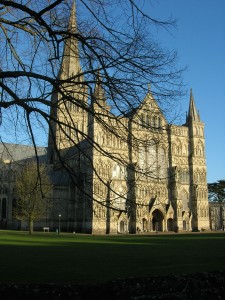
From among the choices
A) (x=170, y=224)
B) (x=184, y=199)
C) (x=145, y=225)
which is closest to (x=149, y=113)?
(x=145, y=225)

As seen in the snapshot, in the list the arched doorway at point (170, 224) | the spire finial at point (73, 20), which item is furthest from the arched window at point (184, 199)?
the spire finial at point (73, 20)

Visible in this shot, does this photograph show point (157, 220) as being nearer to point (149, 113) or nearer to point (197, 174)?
point (197, 174)

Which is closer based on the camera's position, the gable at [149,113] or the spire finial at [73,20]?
the gable at [149,113]

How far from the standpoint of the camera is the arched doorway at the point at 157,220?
5978cm

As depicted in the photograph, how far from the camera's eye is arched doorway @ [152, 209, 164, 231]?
196 feet

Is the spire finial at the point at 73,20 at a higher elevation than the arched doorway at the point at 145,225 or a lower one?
higher

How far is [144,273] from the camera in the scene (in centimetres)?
1199

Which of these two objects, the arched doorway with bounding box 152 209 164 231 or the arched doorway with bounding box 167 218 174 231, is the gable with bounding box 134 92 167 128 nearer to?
the arched doorway with bounding box 152 209 164 231

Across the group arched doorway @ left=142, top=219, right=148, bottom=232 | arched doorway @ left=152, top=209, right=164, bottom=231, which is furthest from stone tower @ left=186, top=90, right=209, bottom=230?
arched doorway @ left=142, top=219, right=148, bottom=232

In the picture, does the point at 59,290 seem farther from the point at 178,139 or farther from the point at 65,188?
the point at 178,139

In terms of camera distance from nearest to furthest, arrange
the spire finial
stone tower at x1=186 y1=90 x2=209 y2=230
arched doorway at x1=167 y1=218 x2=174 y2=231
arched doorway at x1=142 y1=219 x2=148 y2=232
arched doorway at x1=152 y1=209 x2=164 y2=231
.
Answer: the spire finial, arched doorway at x1=142 y1=219 x2=148 y2=232, arched doorway at x1=152 y1=209 x2=164 y2=231, arched doorway at x1=167 y1=218 x2=174 y2=231, stone tower at x1=186 y1=90 x2=209 y2=230

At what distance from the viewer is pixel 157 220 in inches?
2384

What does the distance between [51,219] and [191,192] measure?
24.9 m

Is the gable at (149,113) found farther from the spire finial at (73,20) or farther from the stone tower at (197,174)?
the stone tower at (197,174)
